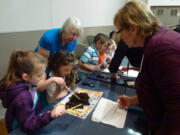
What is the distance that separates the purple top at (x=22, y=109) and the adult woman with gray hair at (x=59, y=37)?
72cm

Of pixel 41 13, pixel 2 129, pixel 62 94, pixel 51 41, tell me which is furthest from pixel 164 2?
pixel 2 129

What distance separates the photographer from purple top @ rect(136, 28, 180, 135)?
57 cm

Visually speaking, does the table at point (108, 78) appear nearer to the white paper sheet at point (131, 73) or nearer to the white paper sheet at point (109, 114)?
the white paper sheet at point (131, 73)

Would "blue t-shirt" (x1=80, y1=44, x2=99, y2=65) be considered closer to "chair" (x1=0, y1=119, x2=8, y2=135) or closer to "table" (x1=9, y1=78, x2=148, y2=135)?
"table" (x1=9, y1=78, x2=148, y2=135)

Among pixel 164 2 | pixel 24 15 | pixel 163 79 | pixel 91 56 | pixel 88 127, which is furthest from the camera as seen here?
pixel 164 2

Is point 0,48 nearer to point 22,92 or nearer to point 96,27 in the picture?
point 22,92

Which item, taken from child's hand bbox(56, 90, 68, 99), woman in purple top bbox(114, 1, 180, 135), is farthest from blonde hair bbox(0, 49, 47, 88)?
woman in purple top bbox(114, 1, 180, 135)

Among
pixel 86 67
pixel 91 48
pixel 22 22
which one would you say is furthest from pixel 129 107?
pixel 22 22

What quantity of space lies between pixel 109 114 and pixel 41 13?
211cm

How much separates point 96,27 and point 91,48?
2.32 meters

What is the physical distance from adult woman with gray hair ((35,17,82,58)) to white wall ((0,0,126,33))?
806 mm

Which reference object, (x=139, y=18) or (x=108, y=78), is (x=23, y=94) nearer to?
(x=139, y=18)

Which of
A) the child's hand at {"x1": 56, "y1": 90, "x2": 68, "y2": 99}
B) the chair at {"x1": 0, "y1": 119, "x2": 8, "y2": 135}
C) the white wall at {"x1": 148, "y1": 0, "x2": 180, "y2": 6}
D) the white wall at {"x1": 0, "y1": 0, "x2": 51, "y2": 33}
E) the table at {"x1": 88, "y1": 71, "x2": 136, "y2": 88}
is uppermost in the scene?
the white wall at {"x1": 148, "y1": 0, "x2": 180, "y2": 6}

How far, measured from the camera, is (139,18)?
702 mm
